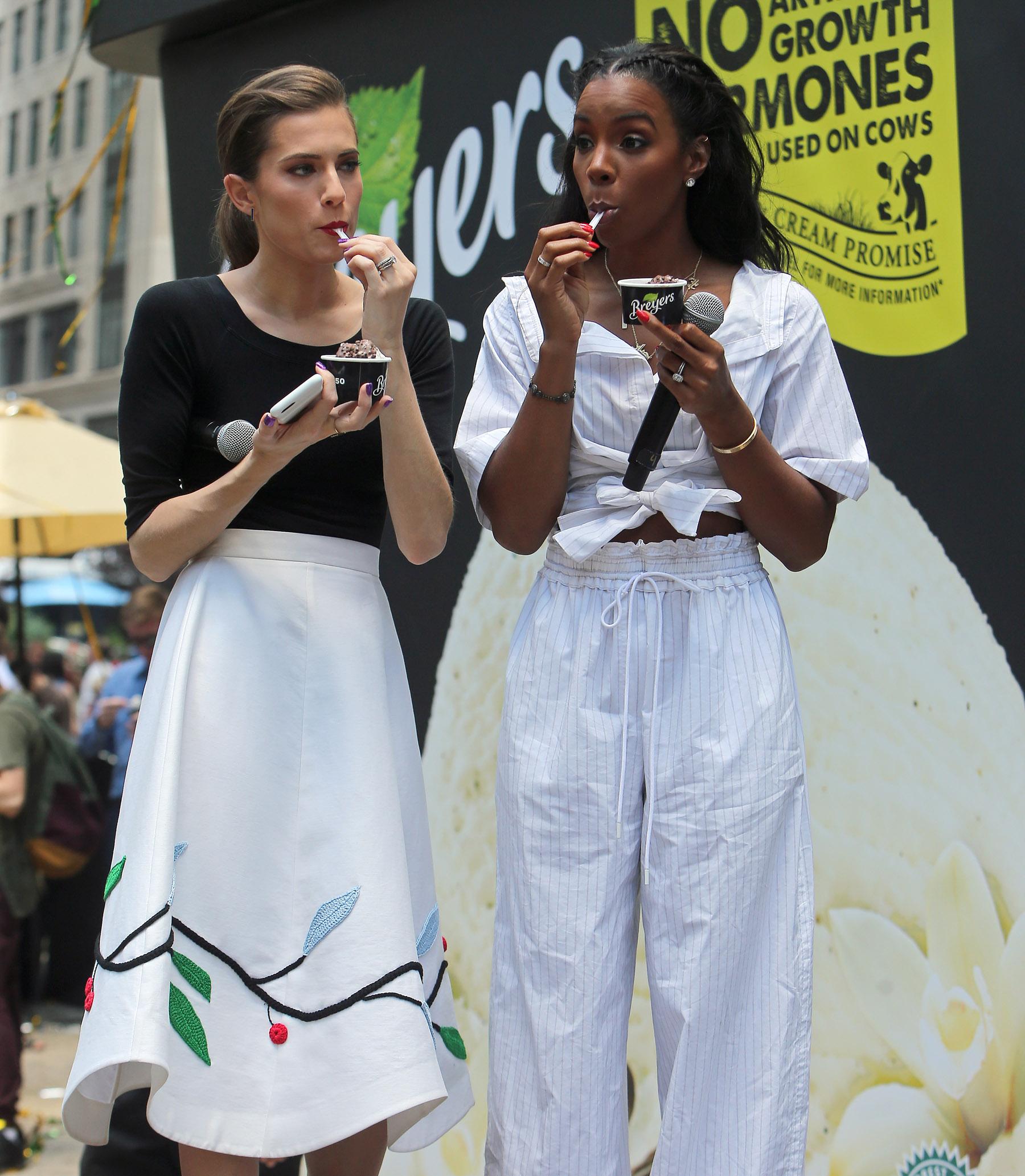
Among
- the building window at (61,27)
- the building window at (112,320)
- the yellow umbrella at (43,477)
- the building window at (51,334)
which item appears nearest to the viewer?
the yellow umbrella at (43,477)

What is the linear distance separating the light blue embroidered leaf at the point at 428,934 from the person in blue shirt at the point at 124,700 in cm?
440

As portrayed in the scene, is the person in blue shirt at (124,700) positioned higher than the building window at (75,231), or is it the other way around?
the building window at (75,231)

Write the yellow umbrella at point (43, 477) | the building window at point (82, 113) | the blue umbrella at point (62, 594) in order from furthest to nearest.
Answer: the building window at point (82, 113), the blue umbrella at point (62, 594), the yellow umbrella at point (43, 477)

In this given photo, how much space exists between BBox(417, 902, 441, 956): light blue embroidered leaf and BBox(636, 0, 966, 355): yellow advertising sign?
5.01ft

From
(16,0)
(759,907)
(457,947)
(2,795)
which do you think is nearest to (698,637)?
(759,907)

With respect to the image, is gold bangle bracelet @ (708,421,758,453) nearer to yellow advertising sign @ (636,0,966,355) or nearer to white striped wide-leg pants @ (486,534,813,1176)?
white striped wide-leg pants @ (486,534,813,1176)

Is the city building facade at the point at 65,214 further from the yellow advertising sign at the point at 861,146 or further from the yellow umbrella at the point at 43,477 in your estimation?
the yellow advertising sign at the point at 861,146

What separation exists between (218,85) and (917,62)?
217 cm

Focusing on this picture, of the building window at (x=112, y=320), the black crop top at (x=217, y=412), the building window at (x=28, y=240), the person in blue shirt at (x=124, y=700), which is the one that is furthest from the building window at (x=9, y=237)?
the black crop top at (x=217, y=412)

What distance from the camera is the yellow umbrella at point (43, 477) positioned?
645 cm

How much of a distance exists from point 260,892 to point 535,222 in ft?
6.60

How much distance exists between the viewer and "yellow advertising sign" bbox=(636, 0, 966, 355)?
9.62 ft

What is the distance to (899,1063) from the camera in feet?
9.70

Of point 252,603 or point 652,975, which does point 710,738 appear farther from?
point 252,603
